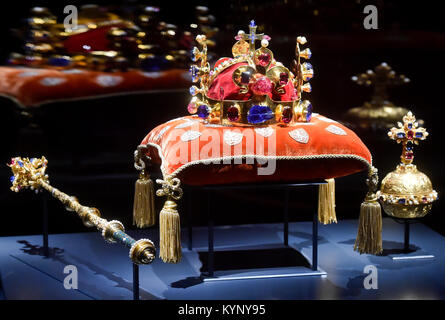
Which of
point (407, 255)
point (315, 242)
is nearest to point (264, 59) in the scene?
point (315, 242)

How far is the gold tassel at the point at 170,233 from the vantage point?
2967 millimetres

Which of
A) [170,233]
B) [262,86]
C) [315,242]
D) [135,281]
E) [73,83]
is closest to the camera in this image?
[135,281]

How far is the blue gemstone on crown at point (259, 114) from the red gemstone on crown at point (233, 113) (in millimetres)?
60

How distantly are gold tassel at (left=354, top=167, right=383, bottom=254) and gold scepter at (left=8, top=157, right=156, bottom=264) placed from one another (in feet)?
3.31

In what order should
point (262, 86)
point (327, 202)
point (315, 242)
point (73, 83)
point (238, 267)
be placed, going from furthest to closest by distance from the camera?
point (73, 83) < point (327, 202) < point (238, 267) < point (315, 242) < point (262, 86)

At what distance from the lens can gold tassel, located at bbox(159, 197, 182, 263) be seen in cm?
297

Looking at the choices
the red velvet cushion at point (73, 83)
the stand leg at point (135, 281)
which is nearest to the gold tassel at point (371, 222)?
the stand leg at point (135, 281)

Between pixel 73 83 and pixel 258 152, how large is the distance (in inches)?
46.0

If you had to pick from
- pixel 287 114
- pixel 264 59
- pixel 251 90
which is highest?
pixel 264 59

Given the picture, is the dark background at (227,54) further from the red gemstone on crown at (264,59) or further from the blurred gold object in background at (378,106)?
the red gemstone on crown at (264,59)

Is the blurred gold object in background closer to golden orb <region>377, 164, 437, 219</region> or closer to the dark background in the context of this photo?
the dark background

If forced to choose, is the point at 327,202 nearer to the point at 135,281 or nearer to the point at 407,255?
the point at 407,255

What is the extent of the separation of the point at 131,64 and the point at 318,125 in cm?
107

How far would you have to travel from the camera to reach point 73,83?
370 centimetres
